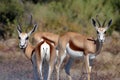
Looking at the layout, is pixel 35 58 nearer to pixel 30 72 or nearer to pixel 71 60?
pixel 71 60

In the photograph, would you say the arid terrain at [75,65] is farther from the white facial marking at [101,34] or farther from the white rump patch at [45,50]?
the white rump patch at [45,50]

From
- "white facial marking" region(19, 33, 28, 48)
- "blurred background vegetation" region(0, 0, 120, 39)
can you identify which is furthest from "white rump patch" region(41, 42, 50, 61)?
"blurred background vegetation" region(0, 0, 120, 39)

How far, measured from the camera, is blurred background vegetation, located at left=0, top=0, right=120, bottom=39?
27266 millimetres

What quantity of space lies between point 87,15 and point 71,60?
12.1 meters

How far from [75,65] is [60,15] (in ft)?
29.1

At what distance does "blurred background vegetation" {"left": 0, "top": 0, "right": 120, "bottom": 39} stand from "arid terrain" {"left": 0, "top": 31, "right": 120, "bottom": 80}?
7.84 ft

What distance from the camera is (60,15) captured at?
2869 cm

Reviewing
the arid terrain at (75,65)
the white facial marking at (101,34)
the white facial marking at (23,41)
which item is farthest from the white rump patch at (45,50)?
the white facial marking at (101,34)

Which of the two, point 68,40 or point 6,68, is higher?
point 68,40

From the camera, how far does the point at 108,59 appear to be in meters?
20.4

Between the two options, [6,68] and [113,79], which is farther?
[6,68]

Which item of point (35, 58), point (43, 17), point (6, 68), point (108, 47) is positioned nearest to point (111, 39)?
point (108, 47)

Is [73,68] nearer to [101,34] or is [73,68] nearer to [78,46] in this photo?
[78,46]

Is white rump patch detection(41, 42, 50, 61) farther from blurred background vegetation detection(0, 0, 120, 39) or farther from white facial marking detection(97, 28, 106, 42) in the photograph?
blurred background vegetation detection(0, 0, 120, 39)
